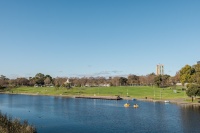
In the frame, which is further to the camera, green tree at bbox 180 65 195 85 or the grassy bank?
green tree at bbox 180 65 195 85

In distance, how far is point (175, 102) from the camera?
392ft

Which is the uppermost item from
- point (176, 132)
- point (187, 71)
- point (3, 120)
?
point (187, 71)

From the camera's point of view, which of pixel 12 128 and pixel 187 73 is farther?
pixel 187 73

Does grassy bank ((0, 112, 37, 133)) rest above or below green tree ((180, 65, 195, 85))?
below

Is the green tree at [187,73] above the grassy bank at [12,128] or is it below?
above

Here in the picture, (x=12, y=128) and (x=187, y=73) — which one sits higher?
(x=187, y=73)

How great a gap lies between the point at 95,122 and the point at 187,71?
353ft

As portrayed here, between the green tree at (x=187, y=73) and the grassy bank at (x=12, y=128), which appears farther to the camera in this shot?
the green tree at (x=187, y=73)

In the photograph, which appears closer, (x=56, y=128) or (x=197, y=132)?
(x=197, y=132)

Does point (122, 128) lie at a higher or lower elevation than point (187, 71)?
lower

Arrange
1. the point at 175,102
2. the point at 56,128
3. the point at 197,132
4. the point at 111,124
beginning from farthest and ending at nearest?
the point at 175,102
the point at 111,124
the point at 56,128
the point at 197,132

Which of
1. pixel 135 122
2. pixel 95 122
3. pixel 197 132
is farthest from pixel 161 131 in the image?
pixel 95 122

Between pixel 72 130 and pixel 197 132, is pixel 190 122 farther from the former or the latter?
pixel 72 130

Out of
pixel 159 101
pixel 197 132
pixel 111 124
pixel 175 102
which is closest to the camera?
pixel 197 132
